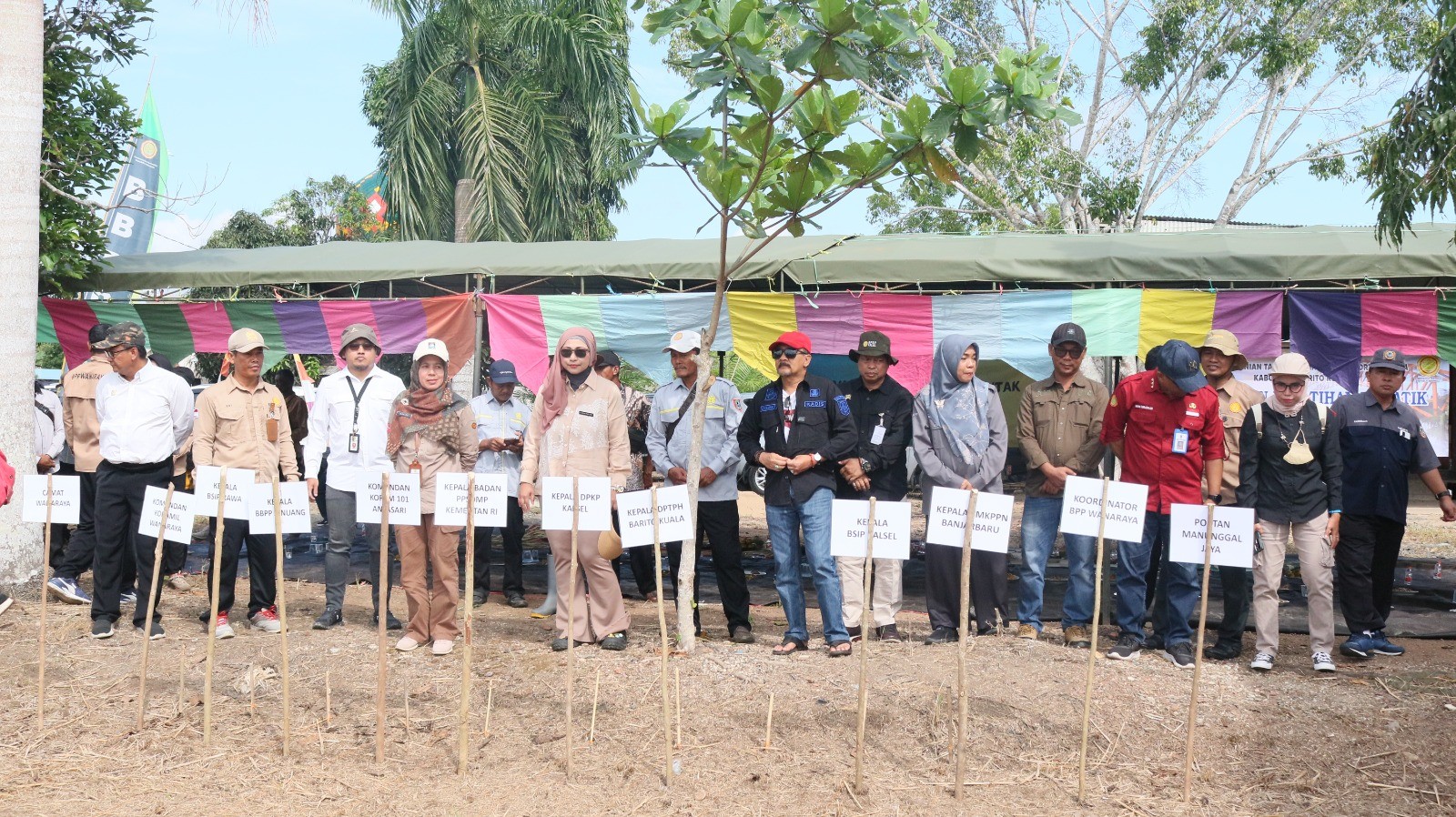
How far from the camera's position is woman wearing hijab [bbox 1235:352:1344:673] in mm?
6219

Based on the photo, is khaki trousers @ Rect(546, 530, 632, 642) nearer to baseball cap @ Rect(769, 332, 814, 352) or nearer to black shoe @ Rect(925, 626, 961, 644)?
baseball cap @ Rect(769, 332, 814, 352)

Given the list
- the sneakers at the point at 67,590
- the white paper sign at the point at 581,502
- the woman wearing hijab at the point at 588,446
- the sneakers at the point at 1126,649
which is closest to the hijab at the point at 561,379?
the woman wearing hijab at the point at 588,446

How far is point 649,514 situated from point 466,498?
83cm

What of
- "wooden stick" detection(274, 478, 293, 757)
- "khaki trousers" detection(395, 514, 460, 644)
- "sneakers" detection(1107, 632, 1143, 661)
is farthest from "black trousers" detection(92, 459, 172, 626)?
"sneakers" detection(1107, 632, 1143, 661)

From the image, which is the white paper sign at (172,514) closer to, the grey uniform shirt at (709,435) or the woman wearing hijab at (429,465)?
the woman wearing hijab at (429,465)

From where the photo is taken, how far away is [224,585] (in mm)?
6910

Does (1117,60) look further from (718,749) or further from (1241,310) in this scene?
(718,749)

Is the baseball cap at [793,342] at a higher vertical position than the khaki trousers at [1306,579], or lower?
higher

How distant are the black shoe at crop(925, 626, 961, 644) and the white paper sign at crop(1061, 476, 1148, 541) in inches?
65.0

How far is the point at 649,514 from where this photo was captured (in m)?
5.24

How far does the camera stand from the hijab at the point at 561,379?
21.0 feet

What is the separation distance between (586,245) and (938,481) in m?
4.26

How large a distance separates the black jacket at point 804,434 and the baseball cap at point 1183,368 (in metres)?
1.66

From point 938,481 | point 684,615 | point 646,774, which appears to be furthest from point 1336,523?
point 646,774
